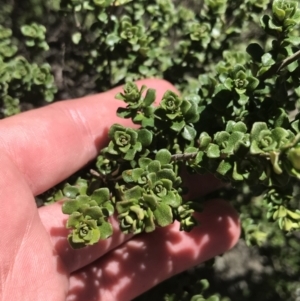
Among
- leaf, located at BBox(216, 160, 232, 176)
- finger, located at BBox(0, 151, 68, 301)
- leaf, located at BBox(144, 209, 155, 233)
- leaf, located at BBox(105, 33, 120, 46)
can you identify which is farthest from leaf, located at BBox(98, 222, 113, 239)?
leaf, located at BBox(105, 33, 120, 46)

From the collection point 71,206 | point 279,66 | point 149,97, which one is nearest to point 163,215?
point 71,206

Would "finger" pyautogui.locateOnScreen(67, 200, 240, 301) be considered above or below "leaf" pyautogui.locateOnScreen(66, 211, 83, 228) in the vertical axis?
below

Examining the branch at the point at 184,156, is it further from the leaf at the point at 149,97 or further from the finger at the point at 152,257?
the finger at the point at 152,257

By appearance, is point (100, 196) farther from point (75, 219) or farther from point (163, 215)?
point (163, 215)

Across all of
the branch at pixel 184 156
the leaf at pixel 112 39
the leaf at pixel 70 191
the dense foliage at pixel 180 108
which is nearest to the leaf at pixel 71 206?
the dense foliage at pixel 180 108

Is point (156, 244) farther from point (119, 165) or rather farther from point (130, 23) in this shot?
point (130, 23)

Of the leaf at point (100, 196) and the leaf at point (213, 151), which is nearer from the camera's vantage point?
the leaf at point (213, 151)

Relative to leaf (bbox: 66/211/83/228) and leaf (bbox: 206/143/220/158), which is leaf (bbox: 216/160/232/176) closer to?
leaf (bbox: 206/143/220/158)
